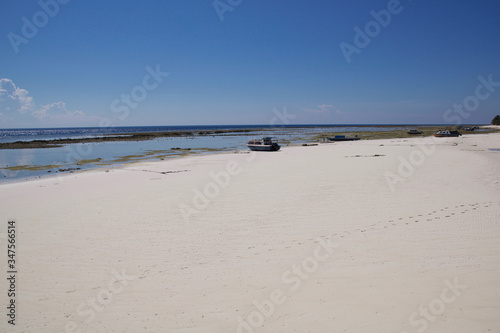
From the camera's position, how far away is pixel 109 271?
19.8 feet

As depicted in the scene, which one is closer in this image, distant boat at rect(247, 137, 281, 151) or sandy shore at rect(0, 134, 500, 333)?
sandy shore at rect(0, 134, 500, 333)

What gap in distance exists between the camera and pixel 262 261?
622cm

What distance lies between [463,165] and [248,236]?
655 inches

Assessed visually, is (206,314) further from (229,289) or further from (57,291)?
(57,291)

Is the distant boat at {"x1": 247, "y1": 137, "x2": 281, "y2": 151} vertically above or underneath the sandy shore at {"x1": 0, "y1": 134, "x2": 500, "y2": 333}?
above

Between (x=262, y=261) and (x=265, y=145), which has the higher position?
(x=265, y=145)

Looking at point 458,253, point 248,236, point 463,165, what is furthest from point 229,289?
point 463,165

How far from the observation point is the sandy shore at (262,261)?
4.53m

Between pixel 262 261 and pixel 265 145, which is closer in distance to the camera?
pixel 262 261

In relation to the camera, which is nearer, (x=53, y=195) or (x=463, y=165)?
(x=53, y=195)

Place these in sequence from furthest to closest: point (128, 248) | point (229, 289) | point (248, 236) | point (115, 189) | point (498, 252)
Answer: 1. point (115, 189)
2. point (248, 236)
3. point (128, 248)
4. point (498, 252)
5. point (229, 289)

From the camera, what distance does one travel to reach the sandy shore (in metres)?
4.53

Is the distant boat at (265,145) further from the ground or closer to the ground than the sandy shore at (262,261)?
further from the ground

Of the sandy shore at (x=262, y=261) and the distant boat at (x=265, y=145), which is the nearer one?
the sandy shore at (x=262, y=261)
